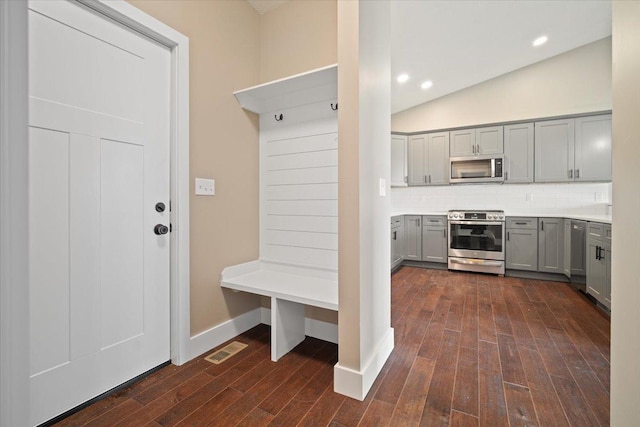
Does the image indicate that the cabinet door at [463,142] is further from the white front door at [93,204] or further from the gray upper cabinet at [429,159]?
the white front door at [93,204]

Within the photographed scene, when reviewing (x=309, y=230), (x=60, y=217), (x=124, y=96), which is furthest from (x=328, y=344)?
(x=124, y=96)

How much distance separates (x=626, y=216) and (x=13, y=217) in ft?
4.56

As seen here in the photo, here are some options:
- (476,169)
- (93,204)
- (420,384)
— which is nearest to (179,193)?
(93,204)

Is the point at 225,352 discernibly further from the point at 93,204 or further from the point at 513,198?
the point at 513,198

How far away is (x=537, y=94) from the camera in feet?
14.2

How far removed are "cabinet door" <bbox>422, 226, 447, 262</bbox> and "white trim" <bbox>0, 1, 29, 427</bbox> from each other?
4.77 metres

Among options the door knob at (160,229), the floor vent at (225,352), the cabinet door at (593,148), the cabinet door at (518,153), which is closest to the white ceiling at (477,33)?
the cabinet door at (518,153)

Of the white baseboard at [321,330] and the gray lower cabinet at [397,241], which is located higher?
the gray lower cabinet at [397,241]

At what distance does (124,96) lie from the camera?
158 centimetres

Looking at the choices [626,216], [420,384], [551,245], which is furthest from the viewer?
[551,245]

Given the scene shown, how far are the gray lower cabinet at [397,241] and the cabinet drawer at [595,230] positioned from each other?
2175mm

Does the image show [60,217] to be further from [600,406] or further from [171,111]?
[600,406]

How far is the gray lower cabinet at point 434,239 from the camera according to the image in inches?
179

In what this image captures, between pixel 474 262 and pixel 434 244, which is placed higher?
pixel 434 244
